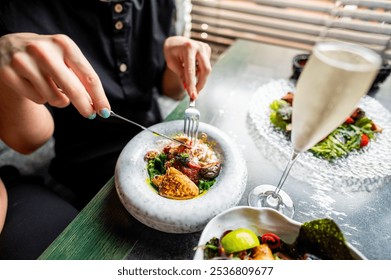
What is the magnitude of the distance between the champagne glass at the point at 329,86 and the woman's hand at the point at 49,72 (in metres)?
0.52

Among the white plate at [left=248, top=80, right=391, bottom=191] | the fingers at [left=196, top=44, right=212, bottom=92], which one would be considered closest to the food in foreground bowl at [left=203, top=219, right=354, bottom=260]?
the white plate at [left=248, top=80, right=391, bottom=191]

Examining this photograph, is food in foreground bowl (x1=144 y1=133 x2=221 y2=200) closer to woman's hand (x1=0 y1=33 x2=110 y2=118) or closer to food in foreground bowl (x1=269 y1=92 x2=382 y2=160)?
woman's hand (x1=0 y1=33 x2=110 y2=118)

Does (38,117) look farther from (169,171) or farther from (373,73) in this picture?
(373,73)

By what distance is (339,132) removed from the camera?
3.53ft

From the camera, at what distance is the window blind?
2071 mm

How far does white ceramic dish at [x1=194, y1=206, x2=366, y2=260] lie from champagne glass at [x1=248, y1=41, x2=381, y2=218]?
0.67ft

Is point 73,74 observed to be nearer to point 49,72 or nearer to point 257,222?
point 49,72

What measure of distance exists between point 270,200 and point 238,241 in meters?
0.24

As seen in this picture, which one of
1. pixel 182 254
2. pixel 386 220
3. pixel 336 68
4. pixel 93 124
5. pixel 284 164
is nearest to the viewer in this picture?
pixel 336 68

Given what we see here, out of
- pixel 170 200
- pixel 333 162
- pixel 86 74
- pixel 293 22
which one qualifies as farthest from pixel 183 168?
pixel 293 22

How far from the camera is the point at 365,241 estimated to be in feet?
2.43

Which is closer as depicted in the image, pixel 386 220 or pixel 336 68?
pixel 336 68
